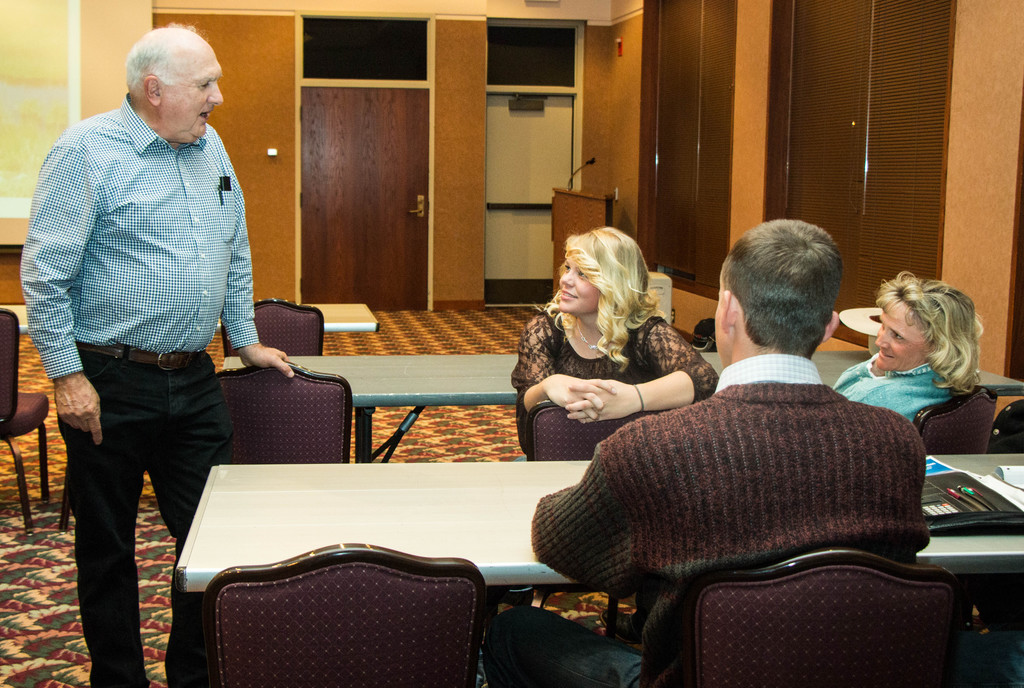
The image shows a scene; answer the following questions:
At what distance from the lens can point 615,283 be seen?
2945mm

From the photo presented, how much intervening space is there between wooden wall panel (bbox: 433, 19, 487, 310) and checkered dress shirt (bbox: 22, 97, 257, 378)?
810 centimetres

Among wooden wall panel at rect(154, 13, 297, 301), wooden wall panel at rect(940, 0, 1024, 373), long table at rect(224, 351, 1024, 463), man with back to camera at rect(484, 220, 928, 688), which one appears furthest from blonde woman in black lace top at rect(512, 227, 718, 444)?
wooden wall panel at rect(154, 13, 297, 301)

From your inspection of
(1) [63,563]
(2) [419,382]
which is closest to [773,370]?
(2) [419,382]

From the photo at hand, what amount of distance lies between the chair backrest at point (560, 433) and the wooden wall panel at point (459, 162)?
8222mm

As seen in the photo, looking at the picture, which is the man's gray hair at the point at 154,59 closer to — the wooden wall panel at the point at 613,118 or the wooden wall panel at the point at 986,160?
the wooden wall panel at the point at 986,160

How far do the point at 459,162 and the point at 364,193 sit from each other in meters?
1.03

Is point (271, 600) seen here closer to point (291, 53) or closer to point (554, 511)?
point (554, 511)

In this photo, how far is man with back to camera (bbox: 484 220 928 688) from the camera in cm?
148

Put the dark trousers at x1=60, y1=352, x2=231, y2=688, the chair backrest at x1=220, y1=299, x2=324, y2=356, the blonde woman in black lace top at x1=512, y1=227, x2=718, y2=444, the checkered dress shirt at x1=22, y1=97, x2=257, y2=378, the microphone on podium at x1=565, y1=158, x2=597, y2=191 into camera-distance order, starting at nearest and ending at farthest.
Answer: the checkered dress shirt at x1=22, y1=97, x2=257, y2=378
the dark trousers at x1=60, y1=352, x2=231, y2=688
the blonde woman in black lace top at x1=512, y1=227, x2=718, y2=444
the chair backrest at x1=220, y1=299, x2=324, y2=356
the microphone on podium at x1=565, y1=158, x2=597, y2=191

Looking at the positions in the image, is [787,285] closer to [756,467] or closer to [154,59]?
[756,467]

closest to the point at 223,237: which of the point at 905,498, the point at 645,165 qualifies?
the point at 905,498

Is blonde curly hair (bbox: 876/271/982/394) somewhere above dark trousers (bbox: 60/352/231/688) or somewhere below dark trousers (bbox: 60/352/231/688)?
above

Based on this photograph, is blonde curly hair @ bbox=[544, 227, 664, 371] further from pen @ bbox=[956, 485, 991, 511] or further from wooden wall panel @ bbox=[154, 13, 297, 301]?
wooden wall panel @ bbox=[154, 13, 297, 301]

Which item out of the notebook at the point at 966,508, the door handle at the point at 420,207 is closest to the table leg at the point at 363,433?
the notebook at the point at 966,508
